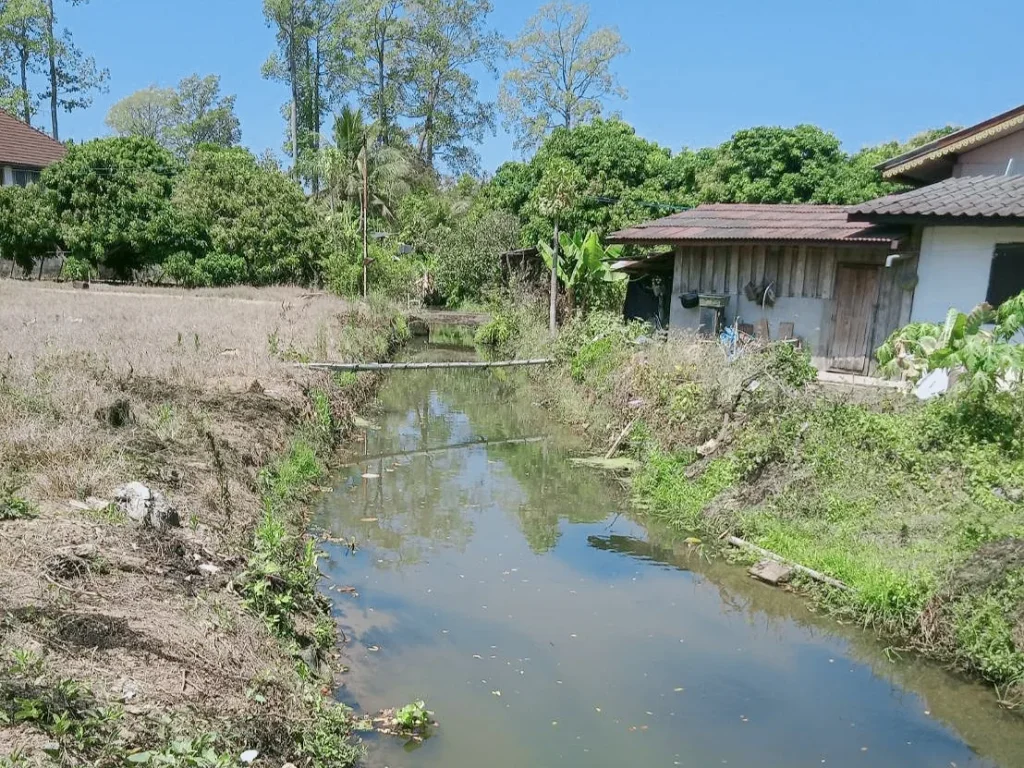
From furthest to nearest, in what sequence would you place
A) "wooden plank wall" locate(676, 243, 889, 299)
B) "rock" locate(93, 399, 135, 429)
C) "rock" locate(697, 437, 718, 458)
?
1. "wooden plank wall" locate(676, 243, 889, 299)
2. "rock" locate(697, 437, 718, 458)
3. "rock" locate(93, 399, 135, 429)

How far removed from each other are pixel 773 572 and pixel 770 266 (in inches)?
322

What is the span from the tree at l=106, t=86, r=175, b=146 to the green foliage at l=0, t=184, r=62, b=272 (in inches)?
1285

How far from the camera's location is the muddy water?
518 centimetres

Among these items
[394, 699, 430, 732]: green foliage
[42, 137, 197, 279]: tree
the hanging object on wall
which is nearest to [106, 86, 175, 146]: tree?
[42, 137, 197, 279]: tree

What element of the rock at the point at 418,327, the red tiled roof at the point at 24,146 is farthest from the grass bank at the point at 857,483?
the red tiled roof at the point at 24,146

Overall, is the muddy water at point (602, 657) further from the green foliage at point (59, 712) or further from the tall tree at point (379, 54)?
the tall tree at point (379, 54)

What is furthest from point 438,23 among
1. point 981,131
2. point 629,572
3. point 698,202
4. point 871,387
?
point 629,572

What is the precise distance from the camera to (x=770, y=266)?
1429 centimetres

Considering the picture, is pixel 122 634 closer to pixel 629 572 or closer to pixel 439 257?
pixel 629 572

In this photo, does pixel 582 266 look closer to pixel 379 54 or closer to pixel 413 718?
pixel 413 718

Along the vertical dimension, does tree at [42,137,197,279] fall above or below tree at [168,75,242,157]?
below

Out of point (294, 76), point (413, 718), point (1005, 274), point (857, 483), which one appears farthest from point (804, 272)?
point (294, 76)

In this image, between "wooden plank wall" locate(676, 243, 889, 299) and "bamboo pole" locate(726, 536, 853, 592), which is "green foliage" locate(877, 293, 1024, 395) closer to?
"bamboo pole" locate(726, 536, 853, 592)

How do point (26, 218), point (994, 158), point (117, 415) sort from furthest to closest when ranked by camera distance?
point (26, 218)
point (994, 158)
point (117, 415)
